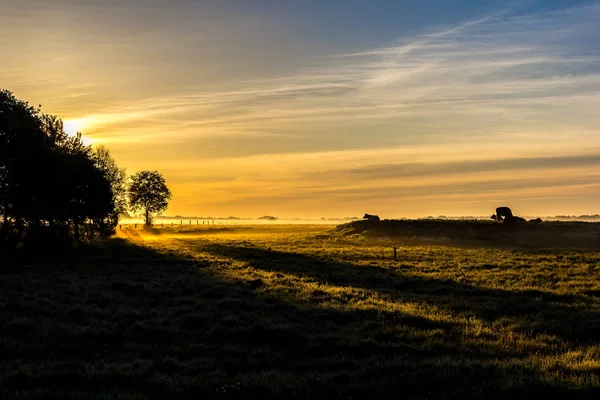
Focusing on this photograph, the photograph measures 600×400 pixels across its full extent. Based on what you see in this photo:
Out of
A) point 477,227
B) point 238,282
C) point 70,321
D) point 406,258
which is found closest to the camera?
point 70,321

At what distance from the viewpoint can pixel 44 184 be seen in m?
48.0

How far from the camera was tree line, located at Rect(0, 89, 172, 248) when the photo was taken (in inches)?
1811

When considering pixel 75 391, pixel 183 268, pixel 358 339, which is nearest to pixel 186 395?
pixel 75 391

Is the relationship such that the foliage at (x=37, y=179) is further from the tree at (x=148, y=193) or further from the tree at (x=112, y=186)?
the tree at (x=148, y=193)

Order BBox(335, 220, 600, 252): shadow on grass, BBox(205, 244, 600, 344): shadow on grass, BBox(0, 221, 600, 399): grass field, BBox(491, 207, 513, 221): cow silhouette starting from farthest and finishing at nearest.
A: BBox(491, 207, 513, 221): cow silhouette → BBox(335, 220, 600, 252): shadow on grass → BBox(205, 244, 600, 344): shadow on grass → BBox(0, 221, 600, 399): grass field

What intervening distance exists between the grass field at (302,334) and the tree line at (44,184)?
14.6m

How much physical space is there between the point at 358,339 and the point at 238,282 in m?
A: 15.9

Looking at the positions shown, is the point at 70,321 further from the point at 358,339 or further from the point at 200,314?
the point at 358,339

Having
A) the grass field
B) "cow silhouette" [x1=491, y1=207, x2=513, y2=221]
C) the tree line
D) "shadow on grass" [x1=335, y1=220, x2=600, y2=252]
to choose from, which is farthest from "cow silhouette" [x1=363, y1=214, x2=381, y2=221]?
the grass field

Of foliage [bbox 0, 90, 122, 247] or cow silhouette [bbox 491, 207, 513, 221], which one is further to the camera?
cow silhouette [bbox 491, 207, 513, 221]

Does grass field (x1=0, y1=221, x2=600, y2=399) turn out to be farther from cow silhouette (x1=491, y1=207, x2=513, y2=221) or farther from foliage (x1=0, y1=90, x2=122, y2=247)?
cow silhouette (x1=491, y1=207, x2=513, y2=221)

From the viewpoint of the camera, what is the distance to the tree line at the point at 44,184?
46000 millimetres

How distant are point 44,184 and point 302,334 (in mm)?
39837

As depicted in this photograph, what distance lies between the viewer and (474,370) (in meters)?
12.6
